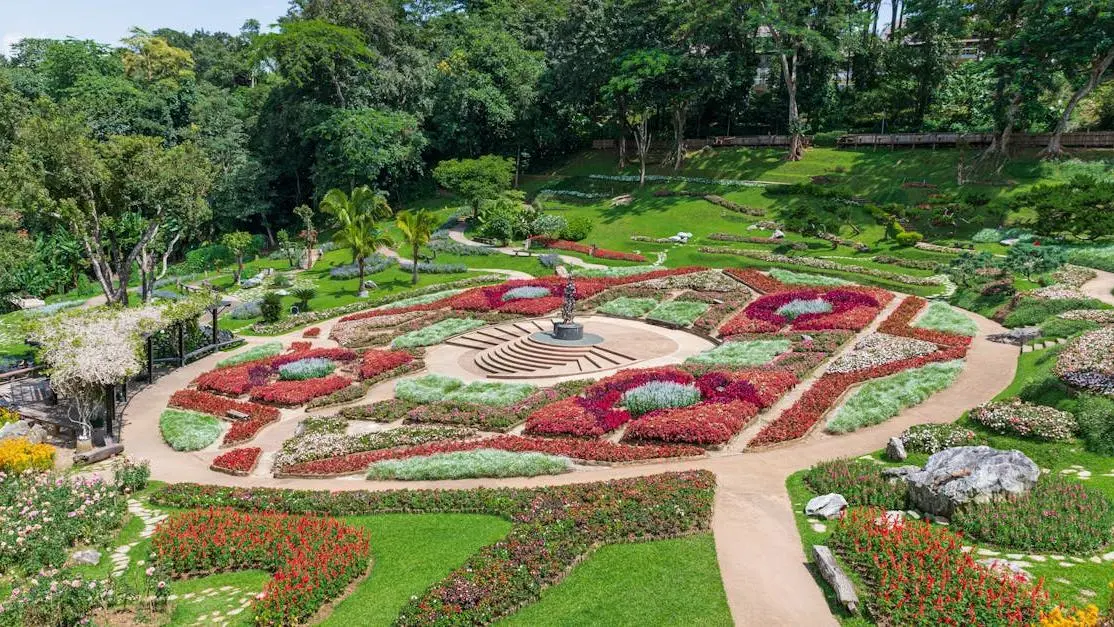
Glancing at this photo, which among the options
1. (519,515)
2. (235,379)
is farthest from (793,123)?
(519,515)

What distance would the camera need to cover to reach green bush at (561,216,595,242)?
5925cm

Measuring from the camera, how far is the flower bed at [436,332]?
3500cm

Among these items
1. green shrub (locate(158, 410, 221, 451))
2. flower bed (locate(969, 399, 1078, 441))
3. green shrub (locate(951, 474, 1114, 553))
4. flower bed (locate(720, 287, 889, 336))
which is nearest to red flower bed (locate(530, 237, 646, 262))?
flower bed (locate(720, 287, 889, 336))

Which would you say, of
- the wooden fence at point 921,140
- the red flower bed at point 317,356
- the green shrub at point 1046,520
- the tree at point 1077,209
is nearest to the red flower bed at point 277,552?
the green shrub at point 1046,520

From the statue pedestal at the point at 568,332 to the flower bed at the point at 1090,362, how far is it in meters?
18.0

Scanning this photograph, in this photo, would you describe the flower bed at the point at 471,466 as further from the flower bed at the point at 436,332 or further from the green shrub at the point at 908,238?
the green shrub at the point at 908,238

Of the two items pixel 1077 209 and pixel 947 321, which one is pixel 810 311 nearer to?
pixel 947 321

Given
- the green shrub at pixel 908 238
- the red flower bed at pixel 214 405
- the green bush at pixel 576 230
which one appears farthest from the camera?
the green bush at pixel 576 230

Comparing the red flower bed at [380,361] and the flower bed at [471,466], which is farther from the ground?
the red flower bed at [380,361]

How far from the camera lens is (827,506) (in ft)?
53.2

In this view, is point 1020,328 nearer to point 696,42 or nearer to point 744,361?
point 744,361

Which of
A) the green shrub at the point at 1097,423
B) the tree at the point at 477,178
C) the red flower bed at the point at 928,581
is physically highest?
the tree at the point at 477,178

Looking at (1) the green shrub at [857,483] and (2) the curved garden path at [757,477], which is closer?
(2) the curved garden path at [757,477]

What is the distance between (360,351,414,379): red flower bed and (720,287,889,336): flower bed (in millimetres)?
14544
